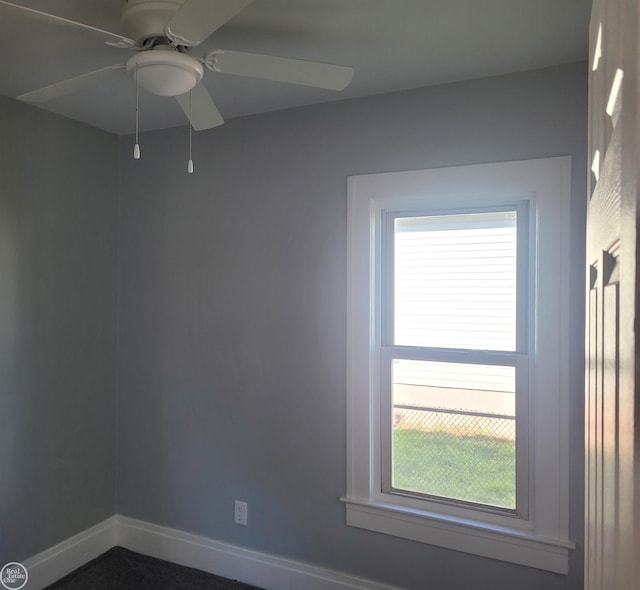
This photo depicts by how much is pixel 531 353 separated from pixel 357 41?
1.39 metres

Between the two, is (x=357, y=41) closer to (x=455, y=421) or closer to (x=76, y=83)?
(x=76, y=83)

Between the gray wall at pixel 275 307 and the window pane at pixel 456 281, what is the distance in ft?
0.84

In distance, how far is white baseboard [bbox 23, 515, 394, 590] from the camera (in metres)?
2.33

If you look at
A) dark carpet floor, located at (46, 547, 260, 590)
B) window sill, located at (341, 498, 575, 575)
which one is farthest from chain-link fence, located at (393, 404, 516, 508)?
dark carpet floor, located at (46, 547, 260, 590)

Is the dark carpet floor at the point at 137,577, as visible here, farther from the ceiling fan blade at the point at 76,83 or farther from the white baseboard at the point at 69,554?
the ceiling fan blade at the point at 76,83

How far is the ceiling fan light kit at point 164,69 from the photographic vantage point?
4.15 feet

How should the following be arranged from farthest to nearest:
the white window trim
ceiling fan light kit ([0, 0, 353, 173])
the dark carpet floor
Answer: the dark carpet floor → the white window trim → ceiling fan light kit ([0, 0, 353, 173])

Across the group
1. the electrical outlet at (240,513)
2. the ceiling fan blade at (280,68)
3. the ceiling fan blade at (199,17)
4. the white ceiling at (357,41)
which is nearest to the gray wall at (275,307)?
the electrical outlet at (240,513)

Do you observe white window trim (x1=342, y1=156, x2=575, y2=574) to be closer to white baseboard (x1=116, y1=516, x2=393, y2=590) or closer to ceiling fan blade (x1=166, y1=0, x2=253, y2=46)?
white baseboard (x1=116, y1=516, x2=393, y2=590)

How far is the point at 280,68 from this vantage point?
55.5 inches

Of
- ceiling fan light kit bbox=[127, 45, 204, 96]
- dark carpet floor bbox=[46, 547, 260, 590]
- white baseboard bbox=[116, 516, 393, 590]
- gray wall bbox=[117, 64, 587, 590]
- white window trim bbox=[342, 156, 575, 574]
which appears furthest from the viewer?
dark carpet floor bbox=[46, 547, 260, 590]

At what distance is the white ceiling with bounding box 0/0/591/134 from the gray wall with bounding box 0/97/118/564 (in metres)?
0.38

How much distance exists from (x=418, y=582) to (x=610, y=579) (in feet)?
6.23

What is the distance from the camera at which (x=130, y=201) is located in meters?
2.82
